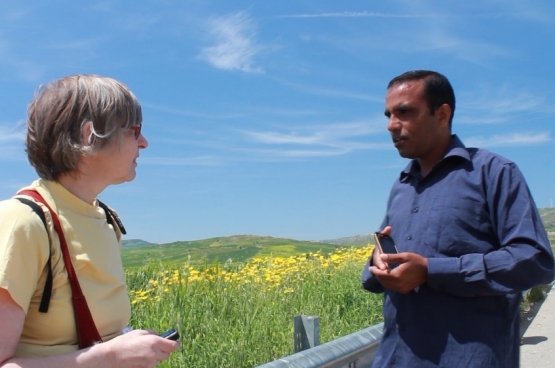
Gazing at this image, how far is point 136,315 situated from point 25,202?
4.30m

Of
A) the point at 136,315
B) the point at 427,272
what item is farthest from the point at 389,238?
the point at 136,315

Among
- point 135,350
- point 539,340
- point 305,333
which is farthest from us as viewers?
point 539,340

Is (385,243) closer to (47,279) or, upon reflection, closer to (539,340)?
(47,279)

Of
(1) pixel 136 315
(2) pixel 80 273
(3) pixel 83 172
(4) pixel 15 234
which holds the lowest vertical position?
(1) pixel 136 315

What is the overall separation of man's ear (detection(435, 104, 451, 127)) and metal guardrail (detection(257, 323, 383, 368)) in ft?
4.46

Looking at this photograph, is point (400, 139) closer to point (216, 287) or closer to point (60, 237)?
point (60, 237)

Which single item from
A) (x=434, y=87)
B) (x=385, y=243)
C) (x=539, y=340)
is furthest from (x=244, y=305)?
(x=539, y=340)

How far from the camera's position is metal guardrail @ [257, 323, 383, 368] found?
129 inches

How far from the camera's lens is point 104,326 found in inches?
73.6

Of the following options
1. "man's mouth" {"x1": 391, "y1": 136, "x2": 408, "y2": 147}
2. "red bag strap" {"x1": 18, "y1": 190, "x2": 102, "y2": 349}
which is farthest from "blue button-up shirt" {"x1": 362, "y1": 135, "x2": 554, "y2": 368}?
"red bag strap" {"x1": 18, "y1": 190, "x2": 102, "y2": 349}

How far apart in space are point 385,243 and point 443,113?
26.0 inches

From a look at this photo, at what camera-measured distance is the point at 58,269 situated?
1747 millimetres

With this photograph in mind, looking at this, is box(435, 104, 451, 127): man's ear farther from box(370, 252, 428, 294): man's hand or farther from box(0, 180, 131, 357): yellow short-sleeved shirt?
box(0, 180, 131, 357): yellow short-sleeved shirt

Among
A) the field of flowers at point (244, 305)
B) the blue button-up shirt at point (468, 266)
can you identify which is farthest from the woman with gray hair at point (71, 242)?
the field of flowers at point (244, 305)
